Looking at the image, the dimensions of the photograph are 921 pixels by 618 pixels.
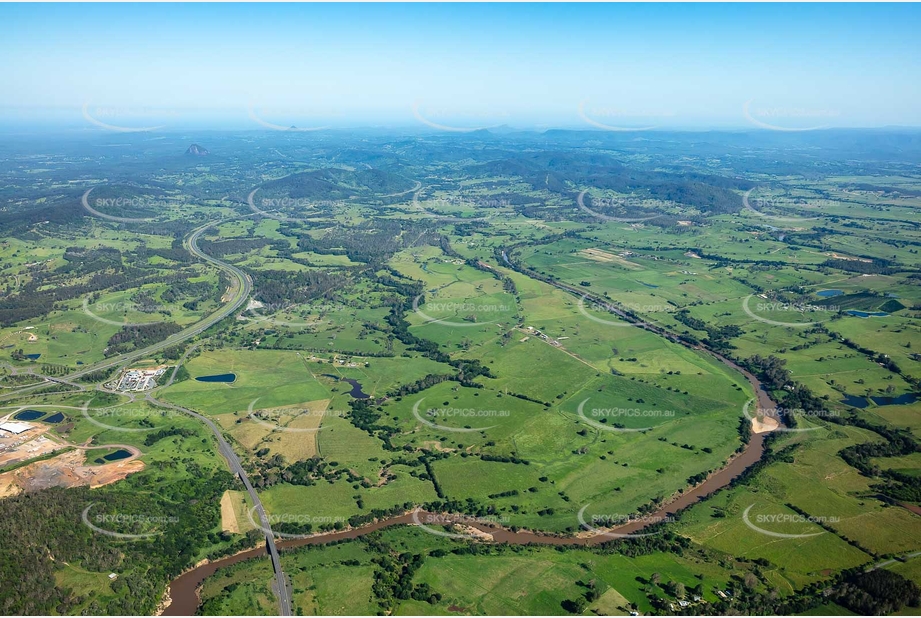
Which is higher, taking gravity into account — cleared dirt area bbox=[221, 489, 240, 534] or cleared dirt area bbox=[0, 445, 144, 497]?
cleared dirt area bbox=[0, 445, 144, 497]

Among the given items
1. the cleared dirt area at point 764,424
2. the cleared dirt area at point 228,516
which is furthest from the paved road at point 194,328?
the cleared dirt area at point 764,424

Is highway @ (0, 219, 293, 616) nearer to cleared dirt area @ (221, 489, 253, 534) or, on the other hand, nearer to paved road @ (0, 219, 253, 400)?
paved road @ (0, 219, 253, 400)

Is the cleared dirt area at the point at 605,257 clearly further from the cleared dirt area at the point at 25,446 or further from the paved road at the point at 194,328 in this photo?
the cleared dirt area at the point at 25,446

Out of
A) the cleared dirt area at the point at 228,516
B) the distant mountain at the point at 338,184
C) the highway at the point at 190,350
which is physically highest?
the distant mountain at the point at 338,184

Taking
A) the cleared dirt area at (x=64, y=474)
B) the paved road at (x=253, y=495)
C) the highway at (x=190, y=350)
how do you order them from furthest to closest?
the cleared dirt area at (x=64, y=474), the highway at (x=190, y=350), the paved road at (x=253, y=495)

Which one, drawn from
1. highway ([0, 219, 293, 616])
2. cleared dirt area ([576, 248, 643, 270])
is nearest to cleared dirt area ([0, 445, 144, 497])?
highway ([0, 219, 293, 616])

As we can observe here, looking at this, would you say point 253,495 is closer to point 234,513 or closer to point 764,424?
point 234,513

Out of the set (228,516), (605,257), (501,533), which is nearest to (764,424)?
(501,533)
